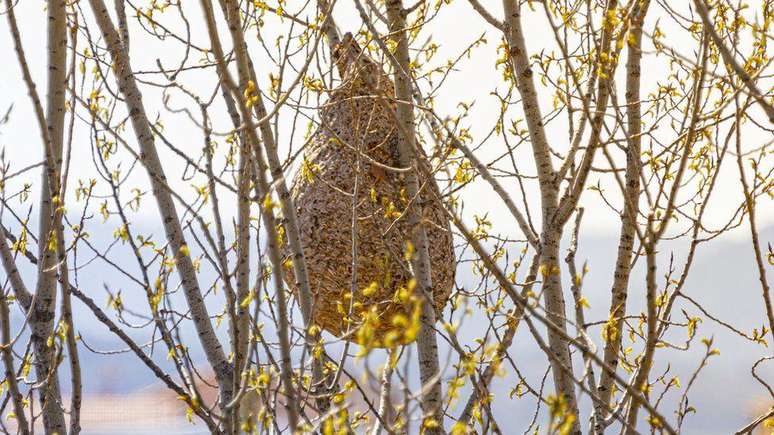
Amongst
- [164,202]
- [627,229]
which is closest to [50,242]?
[164,202]

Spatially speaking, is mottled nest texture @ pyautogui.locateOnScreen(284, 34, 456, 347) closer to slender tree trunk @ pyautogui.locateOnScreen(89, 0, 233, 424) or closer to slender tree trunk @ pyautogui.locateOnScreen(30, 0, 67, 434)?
slender tree trunk @ pyautogui.locateOnScreen(89, 0, 233, 424)

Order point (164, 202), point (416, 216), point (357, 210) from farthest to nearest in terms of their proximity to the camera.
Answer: point (357, 210), point (416, 216), point (164, 202)

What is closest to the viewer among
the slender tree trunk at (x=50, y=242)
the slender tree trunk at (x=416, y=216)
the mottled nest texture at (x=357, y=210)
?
the slender tree trunk at (x=50, y=242)

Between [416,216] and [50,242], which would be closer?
[50,242]

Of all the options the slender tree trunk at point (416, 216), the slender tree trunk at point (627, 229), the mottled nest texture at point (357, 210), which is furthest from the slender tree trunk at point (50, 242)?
the slender tree trunk at point (627, 229)

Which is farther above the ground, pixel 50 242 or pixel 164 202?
pixel 164 202

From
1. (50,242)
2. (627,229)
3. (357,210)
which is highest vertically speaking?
(357,210)

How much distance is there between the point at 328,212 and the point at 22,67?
1237mm

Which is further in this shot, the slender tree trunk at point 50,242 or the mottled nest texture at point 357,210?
the mottled nest texture at point 357,210

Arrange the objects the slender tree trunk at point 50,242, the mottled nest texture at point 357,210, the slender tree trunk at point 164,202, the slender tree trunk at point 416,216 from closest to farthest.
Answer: the slender tree trunk at point 50,242 < the slender tree trunk at point 164,202 < the slender tree trunk at point 416,216 < the mottled nest texture at point 357,210

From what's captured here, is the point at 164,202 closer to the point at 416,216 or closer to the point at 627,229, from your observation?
the point at 416,216

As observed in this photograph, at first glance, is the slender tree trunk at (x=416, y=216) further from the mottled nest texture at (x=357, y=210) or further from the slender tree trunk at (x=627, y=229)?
the slender tree trunk at (x=627, y=229)

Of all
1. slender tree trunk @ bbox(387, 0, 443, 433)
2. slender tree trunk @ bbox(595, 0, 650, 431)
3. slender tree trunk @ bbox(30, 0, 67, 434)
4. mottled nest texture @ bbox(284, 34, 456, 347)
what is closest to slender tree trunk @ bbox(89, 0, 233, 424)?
slender tree trunk @ bbox(30, 0, 67, 434)

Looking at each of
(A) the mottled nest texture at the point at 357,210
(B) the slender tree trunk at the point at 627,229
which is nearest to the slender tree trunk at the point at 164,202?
(A) the mottled nest texture at the point at 357,210
